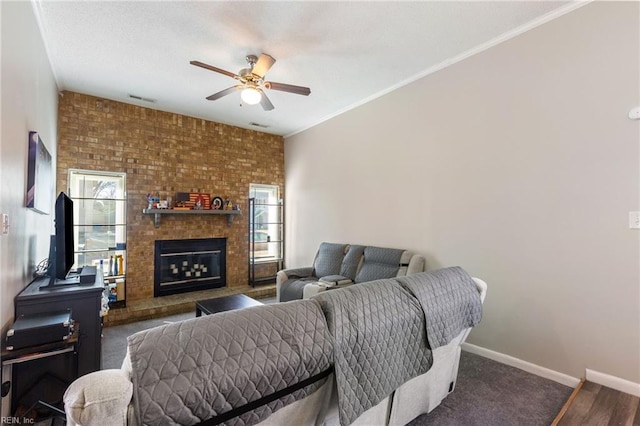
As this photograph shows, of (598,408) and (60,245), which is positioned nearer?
(598,408)

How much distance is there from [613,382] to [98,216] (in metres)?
5.69

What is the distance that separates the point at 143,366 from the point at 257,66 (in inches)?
102

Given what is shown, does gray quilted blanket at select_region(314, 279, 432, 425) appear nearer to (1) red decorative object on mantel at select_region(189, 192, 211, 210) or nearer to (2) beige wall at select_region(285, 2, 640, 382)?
(2) beige wall at select_region(285, 2, 640, 382)

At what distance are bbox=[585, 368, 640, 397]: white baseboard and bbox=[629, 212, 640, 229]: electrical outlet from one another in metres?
1.08

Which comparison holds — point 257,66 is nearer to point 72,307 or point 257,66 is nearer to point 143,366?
point 72,307

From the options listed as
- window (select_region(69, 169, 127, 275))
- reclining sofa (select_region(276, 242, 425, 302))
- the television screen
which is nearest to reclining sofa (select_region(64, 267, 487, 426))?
reclining sofa (select_region(276, 242, 425, 302))

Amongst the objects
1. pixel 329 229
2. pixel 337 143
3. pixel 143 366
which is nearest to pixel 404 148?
pixel 337 143

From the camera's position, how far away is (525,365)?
259 cm

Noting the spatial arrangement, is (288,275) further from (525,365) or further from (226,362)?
(226,362)

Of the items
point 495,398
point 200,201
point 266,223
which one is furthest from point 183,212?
point 495,398

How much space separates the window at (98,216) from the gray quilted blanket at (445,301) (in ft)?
13.8

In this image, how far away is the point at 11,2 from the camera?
181cm

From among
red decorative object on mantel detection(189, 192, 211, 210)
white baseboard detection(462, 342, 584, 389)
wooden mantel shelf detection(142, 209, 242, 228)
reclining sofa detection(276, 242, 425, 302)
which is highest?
red decorative object on mantel detection(189, 192, 211, 210)

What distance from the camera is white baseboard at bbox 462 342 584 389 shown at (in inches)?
92.9
